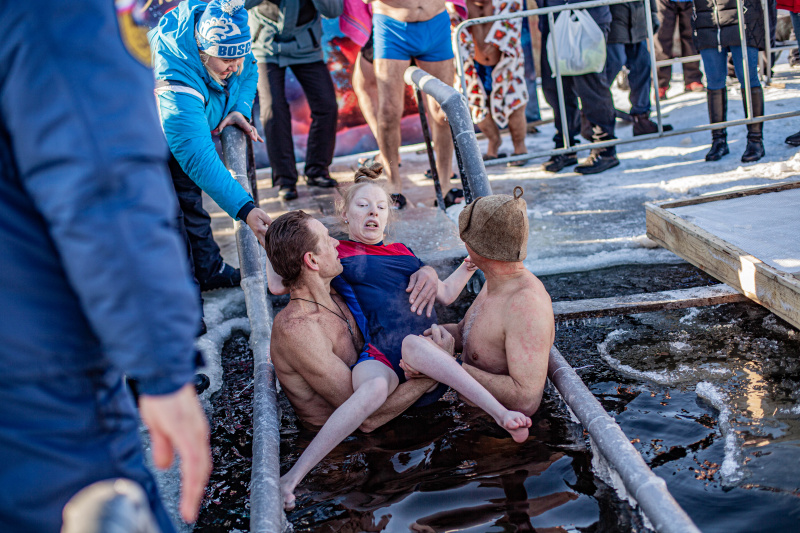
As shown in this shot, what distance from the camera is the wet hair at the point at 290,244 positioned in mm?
2617

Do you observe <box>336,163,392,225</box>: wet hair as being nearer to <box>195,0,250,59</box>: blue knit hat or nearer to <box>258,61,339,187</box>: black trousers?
<box>195,0,250,59</box>: blue knit hat

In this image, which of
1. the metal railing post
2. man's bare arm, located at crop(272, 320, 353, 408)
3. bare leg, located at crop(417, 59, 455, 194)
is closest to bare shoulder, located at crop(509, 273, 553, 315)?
man's bare arm, located at crop(272, 320, 353, 408)

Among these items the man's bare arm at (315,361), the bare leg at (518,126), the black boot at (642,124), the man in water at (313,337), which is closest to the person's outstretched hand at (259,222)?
the man in water at (313,337)

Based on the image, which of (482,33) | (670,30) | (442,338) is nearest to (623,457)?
(442,338)

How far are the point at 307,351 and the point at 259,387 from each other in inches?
11.8

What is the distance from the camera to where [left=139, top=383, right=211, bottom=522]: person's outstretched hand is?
1047 millimetres

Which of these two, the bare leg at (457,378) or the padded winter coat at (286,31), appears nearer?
the bare leg at (457,378)

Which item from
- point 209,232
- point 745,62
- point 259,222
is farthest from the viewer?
point 745,62

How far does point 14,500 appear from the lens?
107 centimetres

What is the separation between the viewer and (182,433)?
1.07 meters

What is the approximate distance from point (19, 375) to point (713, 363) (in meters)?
2.62

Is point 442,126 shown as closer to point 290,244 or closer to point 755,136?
point 755,136

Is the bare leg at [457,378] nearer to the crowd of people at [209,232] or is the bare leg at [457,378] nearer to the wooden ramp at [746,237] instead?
the crowd of people at [209,232]

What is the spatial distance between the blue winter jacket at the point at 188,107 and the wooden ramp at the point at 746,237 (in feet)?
7.51
